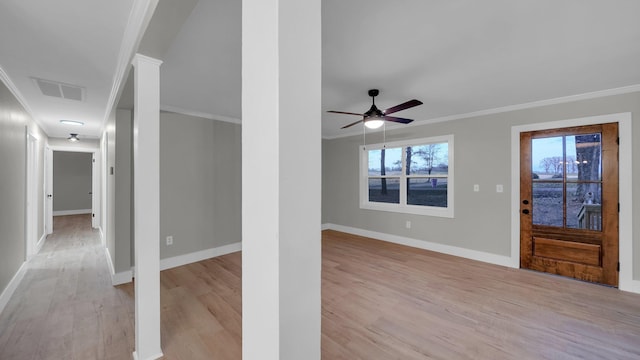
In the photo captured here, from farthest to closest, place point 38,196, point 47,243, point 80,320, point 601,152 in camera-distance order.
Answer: point 47,243, point 38,196, point 601,152, point 80,320

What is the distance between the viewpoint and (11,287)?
2.71 metres

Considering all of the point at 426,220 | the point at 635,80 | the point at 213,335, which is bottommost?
the point at 213,335

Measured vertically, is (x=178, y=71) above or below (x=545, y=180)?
above

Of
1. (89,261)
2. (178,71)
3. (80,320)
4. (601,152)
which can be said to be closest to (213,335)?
(80,320)

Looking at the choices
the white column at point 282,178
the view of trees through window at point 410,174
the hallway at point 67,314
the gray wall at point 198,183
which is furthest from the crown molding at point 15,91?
the view of trees through window at point 410,174

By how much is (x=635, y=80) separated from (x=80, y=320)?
610 centimetres

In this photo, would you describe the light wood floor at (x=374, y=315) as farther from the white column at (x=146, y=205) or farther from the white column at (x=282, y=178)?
the white column at (x=282, y=178)

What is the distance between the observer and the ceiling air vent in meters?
2.63

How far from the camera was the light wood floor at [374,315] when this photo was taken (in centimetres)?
190

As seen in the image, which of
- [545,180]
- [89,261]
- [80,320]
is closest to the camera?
[80,320]

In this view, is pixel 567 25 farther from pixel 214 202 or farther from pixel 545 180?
pixel 214 202

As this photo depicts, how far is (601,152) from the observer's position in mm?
2951

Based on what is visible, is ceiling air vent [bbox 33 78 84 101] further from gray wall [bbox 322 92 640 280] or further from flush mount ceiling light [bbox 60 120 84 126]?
gray wall [bbox 322 92 640 280]

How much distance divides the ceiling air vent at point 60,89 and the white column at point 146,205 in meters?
1.79
